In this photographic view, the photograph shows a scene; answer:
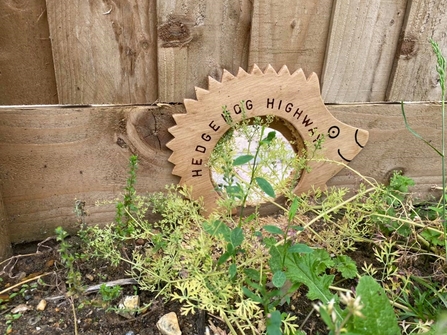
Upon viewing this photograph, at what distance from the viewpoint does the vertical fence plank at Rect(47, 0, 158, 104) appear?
1195 mm

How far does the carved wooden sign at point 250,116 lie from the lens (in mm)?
1364

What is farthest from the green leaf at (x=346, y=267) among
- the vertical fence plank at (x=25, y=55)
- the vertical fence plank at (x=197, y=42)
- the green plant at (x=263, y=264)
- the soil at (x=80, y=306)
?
the vertical fence plank at (x=25, y=55)

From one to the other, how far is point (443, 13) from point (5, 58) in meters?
1.56

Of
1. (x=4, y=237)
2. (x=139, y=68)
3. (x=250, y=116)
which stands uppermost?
(x=139, y=68)

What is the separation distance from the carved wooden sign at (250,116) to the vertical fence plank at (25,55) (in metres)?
0.45

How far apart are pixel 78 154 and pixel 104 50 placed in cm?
38

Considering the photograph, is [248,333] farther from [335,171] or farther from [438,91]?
[438,91]

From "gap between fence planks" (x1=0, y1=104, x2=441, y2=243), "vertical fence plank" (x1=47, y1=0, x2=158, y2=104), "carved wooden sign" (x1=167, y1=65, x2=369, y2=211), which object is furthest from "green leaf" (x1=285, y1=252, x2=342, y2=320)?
"vertical fence plank" (x1=47, y1=0, x2=158, y2=104)

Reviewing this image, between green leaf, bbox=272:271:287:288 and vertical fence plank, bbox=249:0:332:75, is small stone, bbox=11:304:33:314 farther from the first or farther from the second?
vertical fence plank, bbox=249:0:332:75

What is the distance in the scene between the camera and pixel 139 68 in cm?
131

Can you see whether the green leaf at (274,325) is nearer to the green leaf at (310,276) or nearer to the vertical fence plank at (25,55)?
the green leaf at (310,276)

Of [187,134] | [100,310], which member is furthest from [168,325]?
[187,134]

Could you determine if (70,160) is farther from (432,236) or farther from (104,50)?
(432,236)

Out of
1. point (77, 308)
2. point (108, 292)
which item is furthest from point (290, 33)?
point (77, 308)
